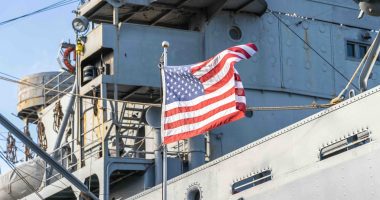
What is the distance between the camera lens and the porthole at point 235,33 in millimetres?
19766

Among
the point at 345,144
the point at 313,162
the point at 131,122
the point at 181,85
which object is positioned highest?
the point at 131,122

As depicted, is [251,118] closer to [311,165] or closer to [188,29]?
[188,29]

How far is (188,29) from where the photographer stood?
789 inches

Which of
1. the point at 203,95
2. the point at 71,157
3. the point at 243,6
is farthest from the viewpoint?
the point at 71,157

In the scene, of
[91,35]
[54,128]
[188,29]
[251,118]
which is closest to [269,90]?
[251,118]

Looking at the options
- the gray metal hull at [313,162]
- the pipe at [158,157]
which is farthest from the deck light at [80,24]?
the gray metal hull at [313,162]

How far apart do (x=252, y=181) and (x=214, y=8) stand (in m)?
6.03

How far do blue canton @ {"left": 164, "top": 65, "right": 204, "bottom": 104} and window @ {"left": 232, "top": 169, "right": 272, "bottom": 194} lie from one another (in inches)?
63.6

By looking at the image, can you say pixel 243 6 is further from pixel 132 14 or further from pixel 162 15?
pixel 132 14

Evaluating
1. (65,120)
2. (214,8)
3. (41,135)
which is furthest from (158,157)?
(41,135)

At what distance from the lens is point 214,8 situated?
19250 millimetres

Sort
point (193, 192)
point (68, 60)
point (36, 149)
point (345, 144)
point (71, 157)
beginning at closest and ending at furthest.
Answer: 1. point (345, 144)
2. point (193, 192)
3. point (36, 149)
4. point (71, 157)
5. point (68, 60)

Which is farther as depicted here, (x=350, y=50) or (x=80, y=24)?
(x=350, y=50)

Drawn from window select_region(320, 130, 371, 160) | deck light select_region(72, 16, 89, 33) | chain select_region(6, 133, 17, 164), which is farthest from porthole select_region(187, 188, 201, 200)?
chain select_region(6, 133, 17, 164)
